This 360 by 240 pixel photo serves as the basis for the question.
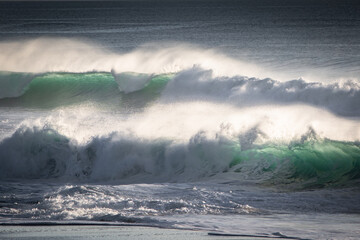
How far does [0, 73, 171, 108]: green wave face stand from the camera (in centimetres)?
2081

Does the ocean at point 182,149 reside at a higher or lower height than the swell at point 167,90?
lower

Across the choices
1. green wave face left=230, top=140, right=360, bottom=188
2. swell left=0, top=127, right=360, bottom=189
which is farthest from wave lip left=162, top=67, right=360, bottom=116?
swell left=0, top=127, right=360, bottom=189

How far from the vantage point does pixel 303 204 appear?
9.29 metres

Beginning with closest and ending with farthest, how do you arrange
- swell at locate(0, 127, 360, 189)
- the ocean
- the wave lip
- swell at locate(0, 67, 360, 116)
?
the ocean
swell at locate(0, 127, 360, 189)
the wave lip
swell at locate(0, 67, 360, 116)

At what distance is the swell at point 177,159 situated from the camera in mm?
11633

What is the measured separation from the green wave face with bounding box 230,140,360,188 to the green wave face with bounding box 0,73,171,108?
829 centimetres

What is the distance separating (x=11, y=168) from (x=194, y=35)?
147 feet

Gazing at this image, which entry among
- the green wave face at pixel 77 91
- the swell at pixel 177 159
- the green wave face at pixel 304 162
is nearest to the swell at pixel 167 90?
the green wave face at pixel 77 91

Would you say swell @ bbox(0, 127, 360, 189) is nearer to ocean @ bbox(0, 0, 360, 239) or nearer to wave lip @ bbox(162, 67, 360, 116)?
ocean @ bbox(0, 0, 360, 239)

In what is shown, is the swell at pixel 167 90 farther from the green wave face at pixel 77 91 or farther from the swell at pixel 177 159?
the swell at pixel 177 159

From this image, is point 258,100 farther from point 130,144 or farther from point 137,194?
point 137,194

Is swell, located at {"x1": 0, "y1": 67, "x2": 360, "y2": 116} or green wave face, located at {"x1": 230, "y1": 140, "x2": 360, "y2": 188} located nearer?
green wave face, located at {"x1": 230, "y1": 140, "x2": 360, "y2": 188}

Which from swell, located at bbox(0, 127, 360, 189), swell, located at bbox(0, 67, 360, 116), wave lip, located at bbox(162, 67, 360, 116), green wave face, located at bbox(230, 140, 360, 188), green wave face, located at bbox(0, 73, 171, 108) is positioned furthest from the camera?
green wave face, located at bbox(0, 73, 171, 108)

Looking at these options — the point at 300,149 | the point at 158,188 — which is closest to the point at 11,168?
the point at 158,188
